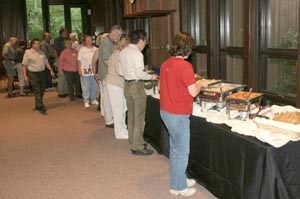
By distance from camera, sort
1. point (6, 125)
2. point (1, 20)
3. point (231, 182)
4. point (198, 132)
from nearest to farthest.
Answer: point (231, 182) → point (198, 132) → point (6, 125) → point (1, 20)

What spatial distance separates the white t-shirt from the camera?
6848 mm

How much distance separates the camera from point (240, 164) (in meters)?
2.58

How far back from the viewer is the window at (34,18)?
12305mm

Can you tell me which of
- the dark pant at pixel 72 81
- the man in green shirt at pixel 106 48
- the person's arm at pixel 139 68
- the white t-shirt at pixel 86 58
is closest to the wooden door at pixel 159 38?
the man in green shirt at pixel 106 48

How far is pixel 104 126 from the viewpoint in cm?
574

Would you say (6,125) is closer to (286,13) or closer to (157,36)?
(157,36)

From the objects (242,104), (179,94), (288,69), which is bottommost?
(242,104)

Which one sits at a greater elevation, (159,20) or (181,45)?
(159,20)

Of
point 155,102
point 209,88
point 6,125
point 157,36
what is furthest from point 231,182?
point 6,125

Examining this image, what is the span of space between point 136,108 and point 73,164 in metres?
0.96

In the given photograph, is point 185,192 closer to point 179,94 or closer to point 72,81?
point 179,94

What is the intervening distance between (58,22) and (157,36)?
7567 millimetres

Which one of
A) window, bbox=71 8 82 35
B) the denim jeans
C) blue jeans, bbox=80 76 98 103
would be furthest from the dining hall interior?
window, bbox=71 8 82 35

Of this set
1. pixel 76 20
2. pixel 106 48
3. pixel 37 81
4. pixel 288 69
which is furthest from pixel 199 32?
pixel 76 20
